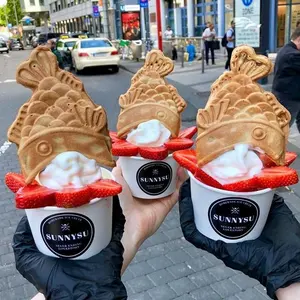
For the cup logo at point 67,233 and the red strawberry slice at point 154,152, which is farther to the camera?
the red strawberry slice at point 154,152

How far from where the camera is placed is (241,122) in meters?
1.55

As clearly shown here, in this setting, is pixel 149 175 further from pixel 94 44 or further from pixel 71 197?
pixel 94 44

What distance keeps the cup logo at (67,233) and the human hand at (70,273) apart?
48mm

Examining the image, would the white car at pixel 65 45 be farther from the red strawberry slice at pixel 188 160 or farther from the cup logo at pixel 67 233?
the cup logo at pixel 67 233

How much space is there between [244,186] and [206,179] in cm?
16

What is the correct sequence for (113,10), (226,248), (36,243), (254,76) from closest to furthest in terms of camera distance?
1. (36,243)
2. (226,248)
3. (254,76)
4. (113,10)

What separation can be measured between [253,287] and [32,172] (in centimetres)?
224

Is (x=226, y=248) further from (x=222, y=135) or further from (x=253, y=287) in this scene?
(x=253, y=287)

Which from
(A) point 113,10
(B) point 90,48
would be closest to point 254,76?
(B) point 90,48

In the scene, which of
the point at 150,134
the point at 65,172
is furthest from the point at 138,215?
the point at 65,172

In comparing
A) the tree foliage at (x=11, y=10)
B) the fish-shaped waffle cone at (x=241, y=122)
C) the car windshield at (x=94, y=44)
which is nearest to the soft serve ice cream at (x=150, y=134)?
the fish-shaped waffle cone at (x=241, y=122)

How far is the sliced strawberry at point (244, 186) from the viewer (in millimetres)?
1482

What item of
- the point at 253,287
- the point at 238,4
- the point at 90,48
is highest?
the point at 238,4

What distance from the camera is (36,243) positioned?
1.52 m
